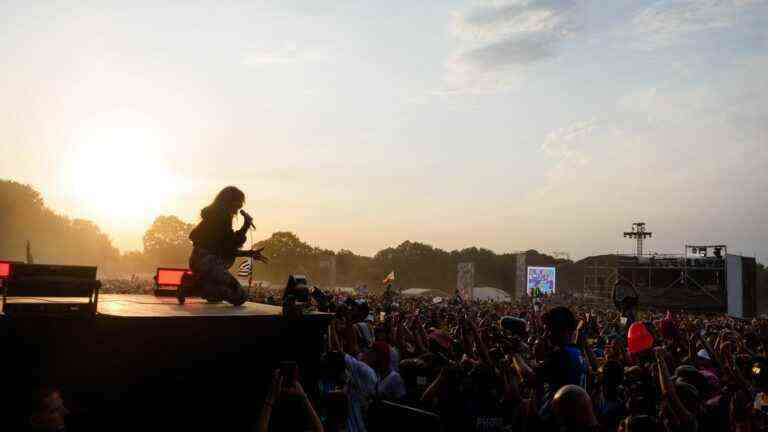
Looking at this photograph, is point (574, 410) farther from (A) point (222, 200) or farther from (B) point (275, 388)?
(A) point (222, 200)

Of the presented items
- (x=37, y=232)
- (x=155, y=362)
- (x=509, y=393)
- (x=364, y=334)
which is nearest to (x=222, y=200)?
(x=155, y=362)

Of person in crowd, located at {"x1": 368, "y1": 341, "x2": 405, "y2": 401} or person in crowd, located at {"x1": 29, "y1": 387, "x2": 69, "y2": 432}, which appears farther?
person in crowd, located at {"x1": 368, "y1": 341, "x2": 405, "y2": 401}

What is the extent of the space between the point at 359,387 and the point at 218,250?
6.20 feet

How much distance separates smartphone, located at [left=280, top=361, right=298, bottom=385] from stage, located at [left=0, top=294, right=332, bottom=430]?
59cm

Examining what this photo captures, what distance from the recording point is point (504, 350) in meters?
6.24

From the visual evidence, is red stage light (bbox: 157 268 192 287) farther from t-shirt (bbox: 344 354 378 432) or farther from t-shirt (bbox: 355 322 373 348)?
t-shirt (bbox: 355 322 373 348)

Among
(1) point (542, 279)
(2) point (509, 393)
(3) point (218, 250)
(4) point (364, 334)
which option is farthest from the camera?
(1) point (542, 279)

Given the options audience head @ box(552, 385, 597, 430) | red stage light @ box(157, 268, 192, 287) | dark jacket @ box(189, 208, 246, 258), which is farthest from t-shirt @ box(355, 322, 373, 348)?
audience head @ box(552, 385, 597, 430)

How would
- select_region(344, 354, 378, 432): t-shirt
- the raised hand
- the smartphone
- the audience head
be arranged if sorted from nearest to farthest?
1. the audience head
2. the raised hand
3. the smartphone
4. select_region(344, 354, 378, 432): t-shirt

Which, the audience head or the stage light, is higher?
the stage light

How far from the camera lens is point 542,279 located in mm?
57656

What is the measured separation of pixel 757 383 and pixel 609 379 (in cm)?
163

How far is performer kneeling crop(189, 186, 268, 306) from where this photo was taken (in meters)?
5.17

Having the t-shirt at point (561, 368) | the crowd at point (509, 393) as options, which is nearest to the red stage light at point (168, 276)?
the crowd at point (509, 393)
